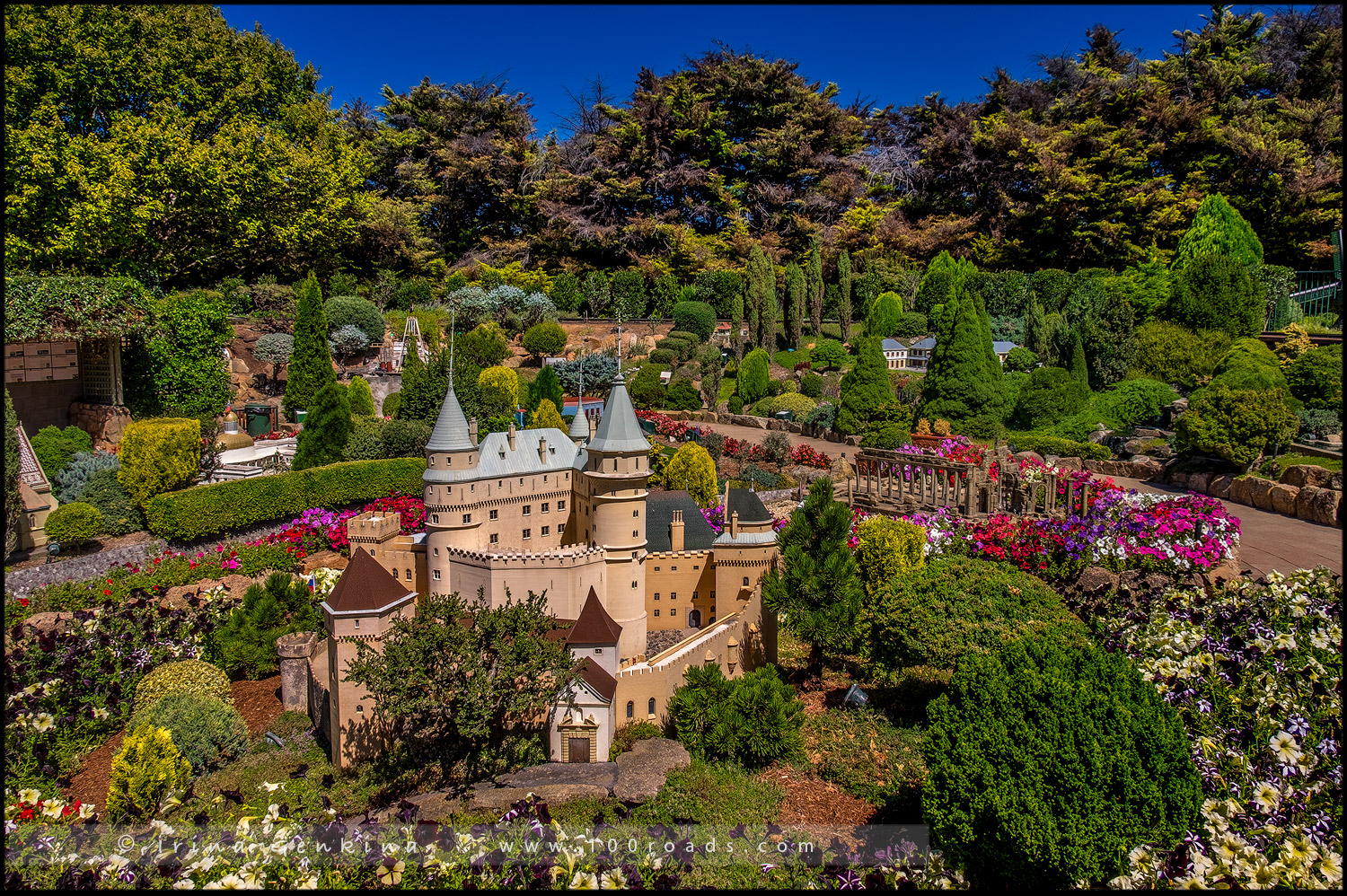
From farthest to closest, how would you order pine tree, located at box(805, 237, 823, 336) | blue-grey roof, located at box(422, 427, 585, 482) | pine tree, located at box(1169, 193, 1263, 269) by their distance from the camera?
1. pine tree, located at box(805, 237, 823, 336)
2. pine tree, located at box(1169, 193, 1263, 269)
3. blue-grey roof, located at box(422, 427, 585, 482)

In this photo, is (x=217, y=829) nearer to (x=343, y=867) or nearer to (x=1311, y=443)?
(x=343, y=867)

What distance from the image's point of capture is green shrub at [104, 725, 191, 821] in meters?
12.6

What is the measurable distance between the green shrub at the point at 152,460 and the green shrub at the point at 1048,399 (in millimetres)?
27928

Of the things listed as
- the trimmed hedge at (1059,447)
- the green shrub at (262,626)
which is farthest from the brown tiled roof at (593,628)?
the trimmed hedge at (1059,447)

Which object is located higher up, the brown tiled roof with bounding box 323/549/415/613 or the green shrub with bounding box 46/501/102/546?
the green shrub with bounding box 46/501/102/546

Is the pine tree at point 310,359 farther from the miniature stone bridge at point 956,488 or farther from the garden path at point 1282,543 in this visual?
the garden path at point 1282,543

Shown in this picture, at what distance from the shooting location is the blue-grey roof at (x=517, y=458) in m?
17.6

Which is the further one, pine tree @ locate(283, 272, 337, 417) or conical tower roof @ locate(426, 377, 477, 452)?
pine tree @ locate(283, 272, 337, 417)

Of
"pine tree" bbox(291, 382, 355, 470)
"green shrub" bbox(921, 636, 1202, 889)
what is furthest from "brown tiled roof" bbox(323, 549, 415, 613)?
"pine tree" bbox(291, 382, 355, 470)

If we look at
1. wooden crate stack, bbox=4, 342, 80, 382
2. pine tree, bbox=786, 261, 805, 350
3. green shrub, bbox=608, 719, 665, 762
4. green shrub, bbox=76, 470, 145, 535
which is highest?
pine tree, bbox=786, 261, 805, 350

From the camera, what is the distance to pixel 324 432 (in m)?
25.5

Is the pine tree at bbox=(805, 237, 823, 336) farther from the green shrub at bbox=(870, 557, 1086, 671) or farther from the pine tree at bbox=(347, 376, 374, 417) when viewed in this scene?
the green shrub at bbox=(870, 557, 1086, 671)

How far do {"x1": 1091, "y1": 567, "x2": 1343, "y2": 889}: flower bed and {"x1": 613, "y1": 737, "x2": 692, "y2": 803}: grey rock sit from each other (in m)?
6.66

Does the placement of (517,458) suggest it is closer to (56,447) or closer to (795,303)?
(56,447)
